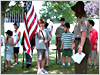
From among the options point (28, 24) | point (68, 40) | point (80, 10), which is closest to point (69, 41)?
point (68, 40)

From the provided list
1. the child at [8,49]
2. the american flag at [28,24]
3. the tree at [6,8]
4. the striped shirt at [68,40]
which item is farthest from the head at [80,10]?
the tree at [6,8]

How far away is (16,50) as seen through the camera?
27.3 feet

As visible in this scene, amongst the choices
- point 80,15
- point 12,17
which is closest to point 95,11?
point 12,17

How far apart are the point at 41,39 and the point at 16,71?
1.31 m

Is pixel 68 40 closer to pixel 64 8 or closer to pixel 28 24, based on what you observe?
pixel 28 24

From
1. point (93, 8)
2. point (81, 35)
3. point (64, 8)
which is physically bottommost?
point (81, 35)

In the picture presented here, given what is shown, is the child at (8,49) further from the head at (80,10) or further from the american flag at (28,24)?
the head at (80,10)

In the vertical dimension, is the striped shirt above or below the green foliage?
below

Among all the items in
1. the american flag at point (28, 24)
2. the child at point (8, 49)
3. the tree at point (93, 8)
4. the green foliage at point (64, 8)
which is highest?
the tree at point (93, 8)

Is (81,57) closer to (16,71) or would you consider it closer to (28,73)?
(28,73)

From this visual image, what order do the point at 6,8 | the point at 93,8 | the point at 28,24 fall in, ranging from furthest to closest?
the point at 93,8 < the point at 6,8 < the point at 28,24

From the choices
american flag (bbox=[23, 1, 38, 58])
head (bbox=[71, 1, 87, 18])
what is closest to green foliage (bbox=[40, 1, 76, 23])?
american flag (bbox=[23, 1, 38, 58])

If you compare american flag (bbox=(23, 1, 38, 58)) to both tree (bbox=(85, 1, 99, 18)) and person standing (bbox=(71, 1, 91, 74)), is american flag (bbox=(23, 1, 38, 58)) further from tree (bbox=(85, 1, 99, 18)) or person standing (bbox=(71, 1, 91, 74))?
tree (bbox=(85, 1, 99, 18))

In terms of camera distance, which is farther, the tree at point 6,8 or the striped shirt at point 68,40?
the tree at point 6,8
